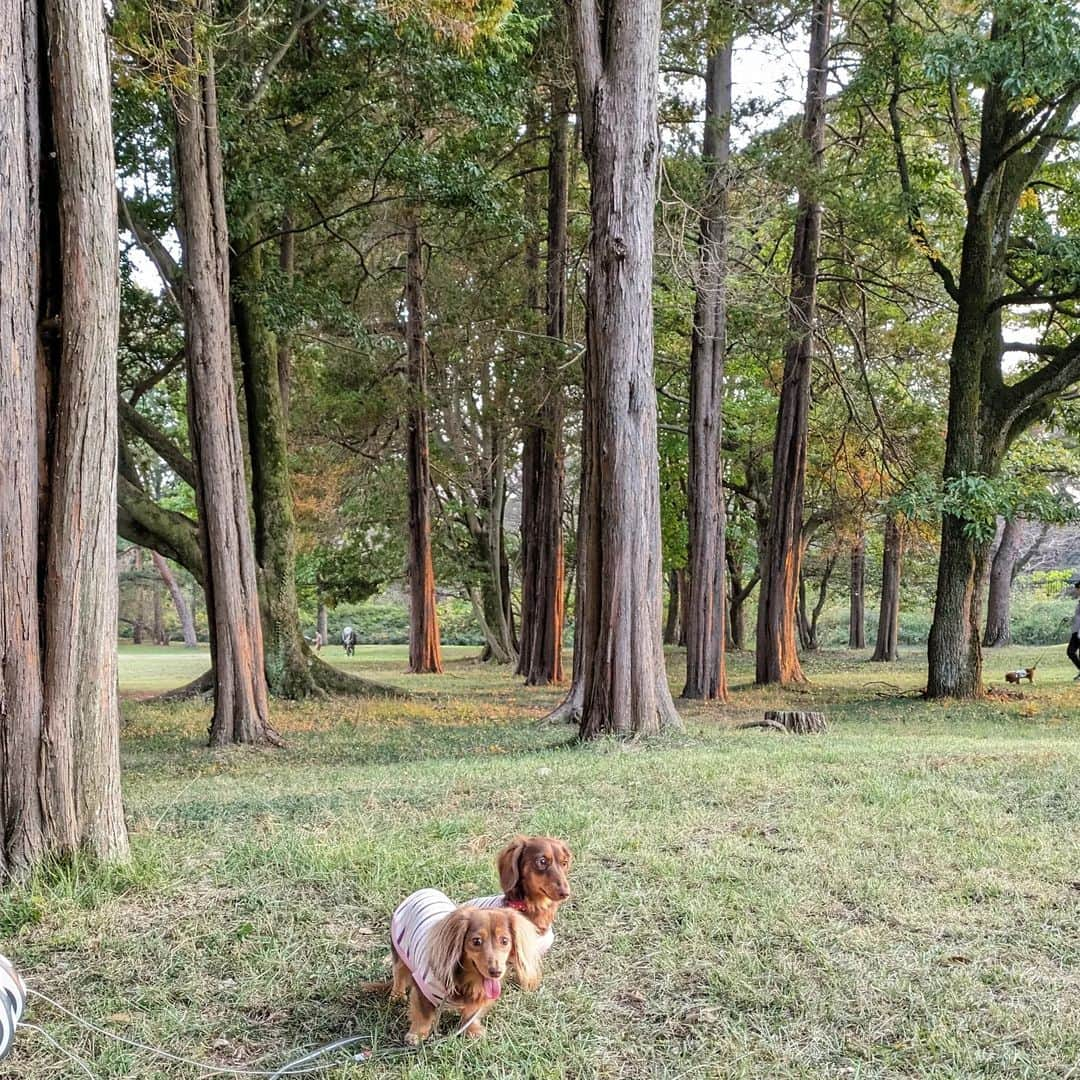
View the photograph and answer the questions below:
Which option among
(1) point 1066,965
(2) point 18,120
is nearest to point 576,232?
(2) point 18,120

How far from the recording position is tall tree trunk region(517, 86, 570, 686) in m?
15.9

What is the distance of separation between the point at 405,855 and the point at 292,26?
8861 mm

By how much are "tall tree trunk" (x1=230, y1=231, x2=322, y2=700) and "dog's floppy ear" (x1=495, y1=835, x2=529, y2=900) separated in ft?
34.6

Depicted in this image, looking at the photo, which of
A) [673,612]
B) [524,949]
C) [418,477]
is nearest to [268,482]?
[418,477]

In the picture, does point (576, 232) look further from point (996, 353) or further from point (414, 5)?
point (414, 5)

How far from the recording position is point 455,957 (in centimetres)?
267

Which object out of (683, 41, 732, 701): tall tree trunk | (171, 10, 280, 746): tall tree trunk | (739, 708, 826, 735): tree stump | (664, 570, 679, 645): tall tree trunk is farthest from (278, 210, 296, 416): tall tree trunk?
(664, 570, 679, 645): tall tree trunk

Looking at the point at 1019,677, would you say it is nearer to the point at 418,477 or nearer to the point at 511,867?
the point at 418,477

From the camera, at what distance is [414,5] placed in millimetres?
8297

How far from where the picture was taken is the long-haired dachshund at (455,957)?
2.66 metres

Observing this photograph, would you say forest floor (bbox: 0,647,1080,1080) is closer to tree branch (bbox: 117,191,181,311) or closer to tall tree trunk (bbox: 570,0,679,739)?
tall tree trunk (bbox: 570,0,679,739)

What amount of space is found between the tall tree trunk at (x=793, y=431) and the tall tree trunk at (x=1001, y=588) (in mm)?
10948

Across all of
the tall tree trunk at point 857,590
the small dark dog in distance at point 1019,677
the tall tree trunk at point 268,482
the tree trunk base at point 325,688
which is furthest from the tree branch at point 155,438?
the tall tree trunk at point 857,590

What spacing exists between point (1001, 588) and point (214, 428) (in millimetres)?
22917
